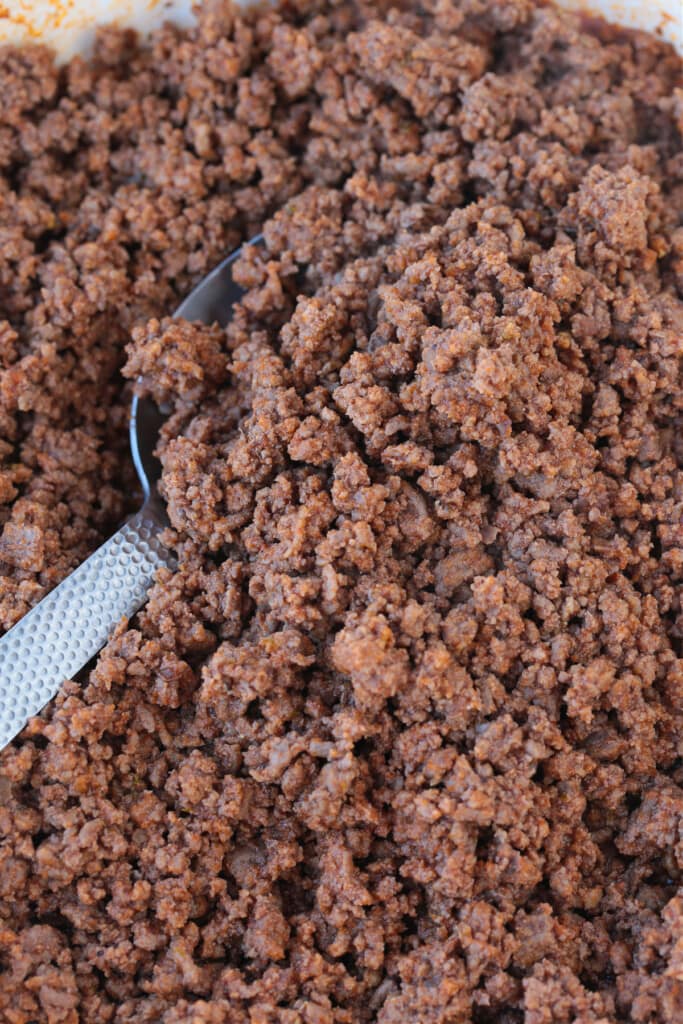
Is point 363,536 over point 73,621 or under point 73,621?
under

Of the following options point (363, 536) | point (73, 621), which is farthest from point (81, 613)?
point (363, 536)

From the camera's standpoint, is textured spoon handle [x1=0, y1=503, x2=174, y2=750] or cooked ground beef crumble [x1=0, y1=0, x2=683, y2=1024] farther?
textured spoon handle [x1=0, y1=503, x2=174, y2=750]

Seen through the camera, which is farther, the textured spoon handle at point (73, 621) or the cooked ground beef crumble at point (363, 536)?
the textured spoon handle at point (73, 621)

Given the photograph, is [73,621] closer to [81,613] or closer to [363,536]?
[81,613]

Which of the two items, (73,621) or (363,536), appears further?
(73,621)

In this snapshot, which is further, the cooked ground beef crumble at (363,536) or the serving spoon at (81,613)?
the serving spoon at (81,613)

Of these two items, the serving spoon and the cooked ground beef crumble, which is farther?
the serving spoon
